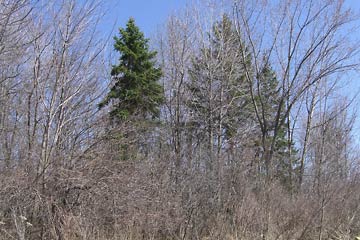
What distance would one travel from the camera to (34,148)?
10539 millimetres

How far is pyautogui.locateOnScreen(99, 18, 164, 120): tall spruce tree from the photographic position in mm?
21281

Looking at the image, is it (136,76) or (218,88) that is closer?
(136,76)

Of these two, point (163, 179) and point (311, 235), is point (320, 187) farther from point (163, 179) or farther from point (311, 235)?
point (163, 179)

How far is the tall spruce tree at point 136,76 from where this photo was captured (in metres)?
21.3

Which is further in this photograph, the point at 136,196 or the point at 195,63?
the point at 195,63

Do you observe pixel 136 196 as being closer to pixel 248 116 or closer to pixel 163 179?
pixel 163 179

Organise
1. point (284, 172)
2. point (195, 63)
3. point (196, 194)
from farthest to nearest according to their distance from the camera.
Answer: point (195, 63) → point (284, 172) → point (196, 194)

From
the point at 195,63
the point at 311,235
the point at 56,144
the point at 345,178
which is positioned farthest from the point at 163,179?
the point at 195,63

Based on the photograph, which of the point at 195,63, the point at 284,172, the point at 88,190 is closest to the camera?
the point at 88,190

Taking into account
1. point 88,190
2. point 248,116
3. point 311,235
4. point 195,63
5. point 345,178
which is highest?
point 195,63

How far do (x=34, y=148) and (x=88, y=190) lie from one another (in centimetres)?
171

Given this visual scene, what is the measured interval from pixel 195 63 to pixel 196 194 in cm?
1308

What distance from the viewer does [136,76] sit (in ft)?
71.3

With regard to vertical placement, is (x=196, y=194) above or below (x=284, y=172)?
below
